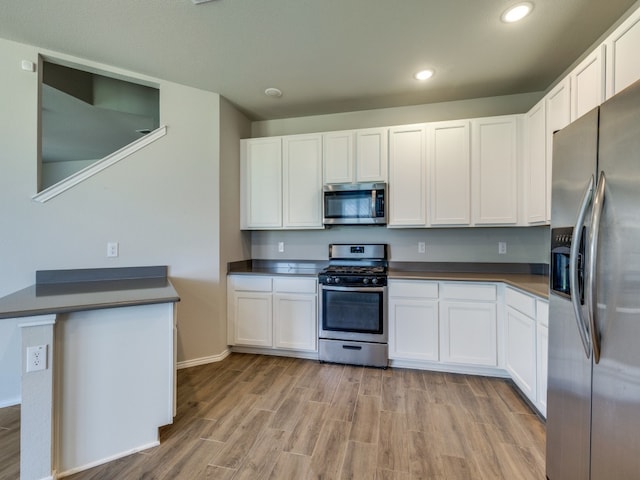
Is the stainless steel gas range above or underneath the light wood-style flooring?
above

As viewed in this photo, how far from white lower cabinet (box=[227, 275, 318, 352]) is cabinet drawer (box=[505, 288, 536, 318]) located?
174 centimetres

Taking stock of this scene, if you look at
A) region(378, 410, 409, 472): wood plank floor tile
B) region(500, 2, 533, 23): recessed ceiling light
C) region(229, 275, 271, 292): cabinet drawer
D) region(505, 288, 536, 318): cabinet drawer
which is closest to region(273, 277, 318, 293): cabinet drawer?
region(229, 275, 271, 292): cabinet drawer

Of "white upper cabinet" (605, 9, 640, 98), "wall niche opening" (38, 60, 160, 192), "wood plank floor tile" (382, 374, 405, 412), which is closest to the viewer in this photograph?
"white upper cabinet" (605, 9, 640, 98)

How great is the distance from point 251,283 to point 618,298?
9.16ft

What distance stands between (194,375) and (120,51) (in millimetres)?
2851

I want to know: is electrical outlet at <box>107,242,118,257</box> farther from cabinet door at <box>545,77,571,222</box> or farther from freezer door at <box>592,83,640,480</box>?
cabinet door at <box>545,77,571,222</box>

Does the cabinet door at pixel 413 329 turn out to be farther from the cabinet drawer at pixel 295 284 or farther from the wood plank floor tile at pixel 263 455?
the wood plank floor tile at pixel 263 455

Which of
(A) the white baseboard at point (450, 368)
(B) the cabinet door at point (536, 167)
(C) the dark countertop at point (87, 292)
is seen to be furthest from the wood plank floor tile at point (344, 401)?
(B) the cabinet door at point (536, 167)

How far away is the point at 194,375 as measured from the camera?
8.79ft

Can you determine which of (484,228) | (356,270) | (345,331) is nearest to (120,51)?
(356,270)

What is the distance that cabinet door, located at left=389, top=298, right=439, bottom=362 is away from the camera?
8.83 ft

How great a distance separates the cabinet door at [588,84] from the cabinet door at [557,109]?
0.21ft

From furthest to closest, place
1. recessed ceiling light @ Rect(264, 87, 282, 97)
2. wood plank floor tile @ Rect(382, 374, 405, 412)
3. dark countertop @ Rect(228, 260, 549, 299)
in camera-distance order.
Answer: recessed ceiling light @ Rect(264, 87, 282, 97), dark countertop @ Rect(228, 260, 549, 299), wood plank floor tile @ Rect(382, 374, 405, 412)

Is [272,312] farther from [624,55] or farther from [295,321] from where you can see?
[624,55]
